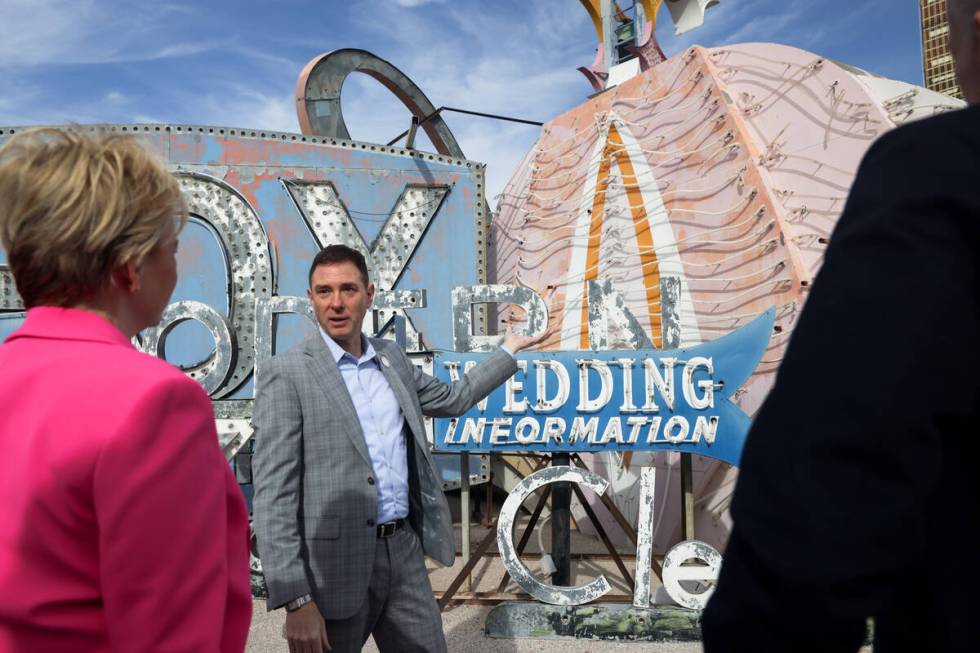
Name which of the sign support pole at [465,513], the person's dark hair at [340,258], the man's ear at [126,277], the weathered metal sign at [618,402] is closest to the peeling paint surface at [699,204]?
the weathered metal sign at [618,402]

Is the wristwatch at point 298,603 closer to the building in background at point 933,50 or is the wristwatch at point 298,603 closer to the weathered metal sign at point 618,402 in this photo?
the weathered metal sign at point 618,402

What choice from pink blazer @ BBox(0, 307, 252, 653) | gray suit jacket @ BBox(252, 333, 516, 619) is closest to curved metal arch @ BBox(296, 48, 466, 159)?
gray suit jacket @ BBox(252, 333, 516, 619)

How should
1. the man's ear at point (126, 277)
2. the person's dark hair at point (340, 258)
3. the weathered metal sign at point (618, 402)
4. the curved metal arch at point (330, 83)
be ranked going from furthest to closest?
the curved metal arch at point (330, 83), the weathered metal sign at point (618, 402), the person's dark hair at point (340, 258), the man's ear at point (126, 277)

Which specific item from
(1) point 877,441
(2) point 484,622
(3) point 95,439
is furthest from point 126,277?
(2) point 484,622

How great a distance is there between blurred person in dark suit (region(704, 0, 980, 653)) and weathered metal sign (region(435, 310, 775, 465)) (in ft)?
15.4

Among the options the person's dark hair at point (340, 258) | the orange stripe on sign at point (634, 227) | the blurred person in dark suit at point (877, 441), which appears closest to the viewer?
the blurred person in dark suit at point (877, 441)

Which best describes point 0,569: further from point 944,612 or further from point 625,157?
point 625,157

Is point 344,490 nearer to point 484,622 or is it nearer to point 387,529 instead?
point 387,529

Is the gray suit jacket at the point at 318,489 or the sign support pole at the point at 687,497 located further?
the sign support pole at the point at 687,497

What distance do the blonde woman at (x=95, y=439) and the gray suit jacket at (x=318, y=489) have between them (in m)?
1.38

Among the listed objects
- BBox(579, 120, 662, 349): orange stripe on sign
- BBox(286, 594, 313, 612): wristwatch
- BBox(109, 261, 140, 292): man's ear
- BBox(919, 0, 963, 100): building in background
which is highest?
BBox(919, 0, 963, 100): building in background

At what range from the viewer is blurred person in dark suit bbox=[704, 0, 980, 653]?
84 centimetres

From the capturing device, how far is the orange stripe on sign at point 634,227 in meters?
7.87

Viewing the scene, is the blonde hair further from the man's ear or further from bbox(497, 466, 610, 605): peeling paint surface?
bbox(497, 466, 610, 605): peeling paint surface
